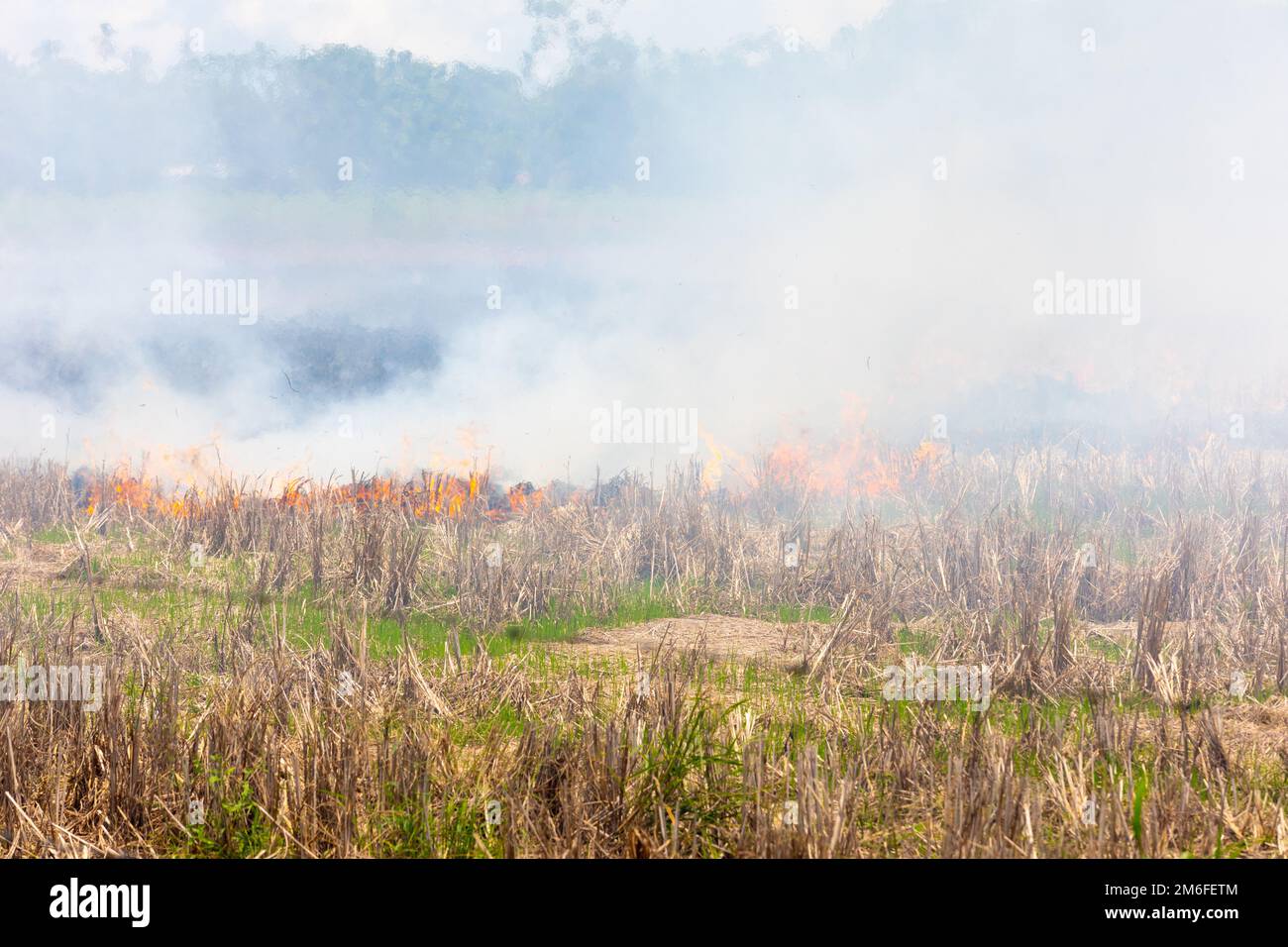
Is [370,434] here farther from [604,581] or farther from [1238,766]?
[1238,766]

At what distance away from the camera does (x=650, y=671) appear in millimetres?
7012

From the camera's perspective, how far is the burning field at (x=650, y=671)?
5336mm

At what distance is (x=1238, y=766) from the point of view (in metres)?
6.00

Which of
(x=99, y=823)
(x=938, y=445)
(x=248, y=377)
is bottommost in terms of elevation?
(x=99, y=823)

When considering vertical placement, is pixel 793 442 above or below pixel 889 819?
above

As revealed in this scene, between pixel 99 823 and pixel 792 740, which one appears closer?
pixel 99 823

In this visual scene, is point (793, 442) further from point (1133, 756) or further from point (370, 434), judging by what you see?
point (1133, 756)

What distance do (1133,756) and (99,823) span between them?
517cm

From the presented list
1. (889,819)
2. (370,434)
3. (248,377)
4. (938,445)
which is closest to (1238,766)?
(889,819)

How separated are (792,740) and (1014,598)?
3.01 metres

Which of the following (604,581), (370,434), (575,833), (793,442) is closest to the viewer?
(575,833)

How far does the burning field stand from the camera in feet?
17.5
